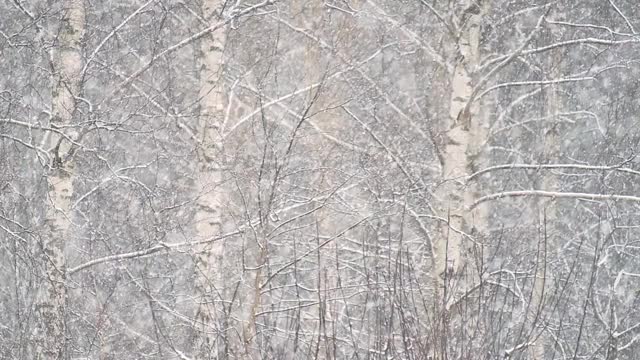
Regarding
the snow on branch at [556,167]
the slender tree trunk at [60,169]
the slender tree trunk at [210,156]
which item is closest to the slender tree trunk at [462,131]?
the snow on branch at [556,167]

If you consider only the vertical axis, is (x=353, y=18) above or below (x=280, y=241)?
above

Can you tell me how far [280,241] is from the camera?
374 inches

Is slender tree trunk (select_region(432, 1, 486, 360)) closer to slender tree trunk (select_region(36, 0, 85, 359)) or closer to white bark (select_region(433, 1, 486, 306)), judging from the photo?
white bark (select_region(433, 1, 486, 306))

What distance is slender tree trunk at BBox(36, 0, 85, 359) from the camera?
349 inches

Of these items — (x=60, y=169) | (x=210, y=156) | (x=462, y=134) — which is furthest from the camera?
(x=210, y=156)

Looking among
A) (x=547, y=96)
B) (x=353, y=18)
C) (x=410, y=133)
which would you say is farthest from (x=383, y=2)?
(x=353, y=18)

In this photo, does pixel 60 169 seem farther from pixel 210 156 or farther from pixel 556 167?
pixel 556 167

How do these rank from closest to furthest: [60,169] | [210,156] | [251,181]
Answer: [251,181] → [60,169] → [210,156]

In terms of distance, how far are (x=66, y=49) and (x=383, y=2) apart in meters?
7.81

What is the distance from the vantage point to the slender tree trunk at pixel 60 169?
349 inches

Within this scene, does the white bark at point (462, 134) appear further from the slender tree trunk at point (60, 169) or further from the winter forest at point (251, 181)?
the slender tree trunk at point (60, 169)

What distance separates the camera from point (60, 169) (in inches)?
358

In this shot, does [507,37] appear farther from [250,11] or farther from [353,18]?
[250,11]

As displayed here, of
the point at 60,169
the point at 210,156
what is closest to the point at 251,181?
the point at 210,156
